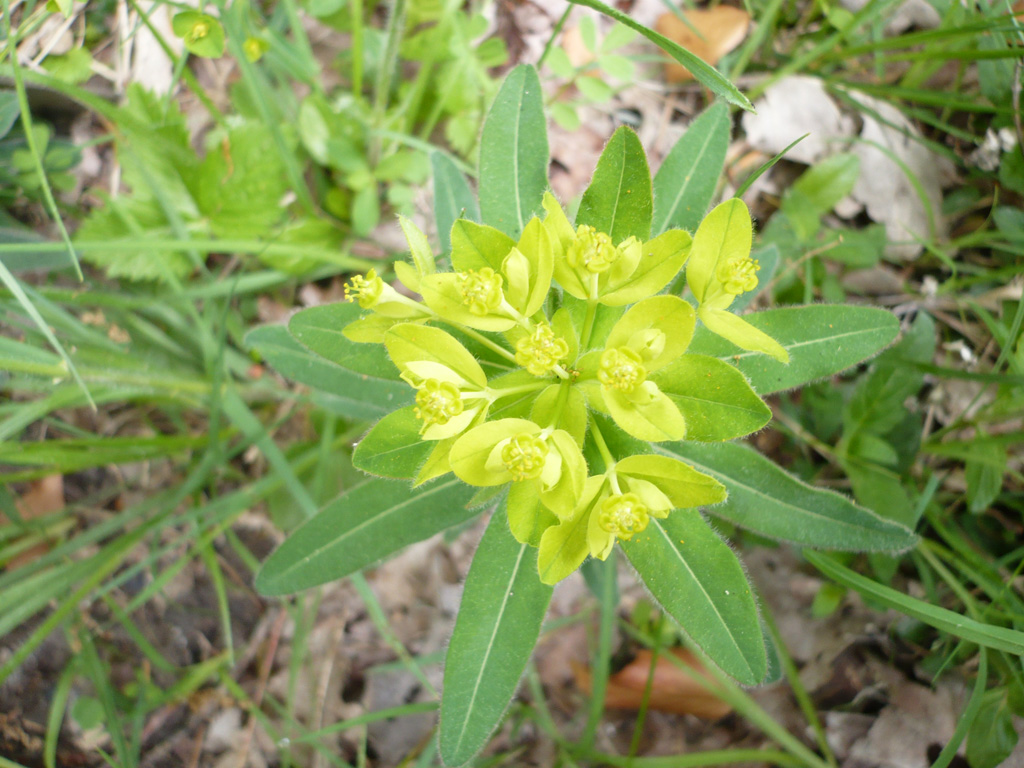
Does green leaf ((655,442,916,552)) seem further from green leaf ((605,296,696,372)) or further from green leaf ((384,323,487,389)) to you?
green leaf ((384,323,487,389))

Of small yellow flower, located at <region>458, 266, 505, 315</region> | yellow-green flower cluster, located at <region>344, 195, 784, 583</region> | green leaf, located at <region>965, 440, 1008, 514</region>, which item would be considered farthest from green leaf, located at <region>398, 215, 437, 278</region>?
green leaf, located at <region>965, 440, 1008, 514</region>

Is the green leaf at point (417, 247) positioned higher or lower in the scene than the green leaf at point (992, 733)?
higher

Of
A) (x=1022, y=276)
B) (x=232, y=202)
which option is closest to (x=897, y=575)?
(x=1022, y=276)

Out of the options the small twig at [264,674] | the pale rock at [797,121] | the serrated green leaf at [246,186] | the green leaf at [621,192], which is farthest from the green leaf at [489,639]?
the pale rock at [797,121]

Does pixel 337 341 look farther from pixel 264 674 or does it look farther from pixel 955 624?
pixel 264 674

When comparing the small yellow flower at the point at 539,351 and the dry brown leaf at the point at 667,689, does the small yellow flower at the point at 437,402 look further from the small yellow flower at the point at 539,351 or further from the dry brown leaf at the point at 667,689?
the dry brown leaf at the point at 667,689

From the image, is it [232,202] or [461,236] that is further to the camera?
[232,202]

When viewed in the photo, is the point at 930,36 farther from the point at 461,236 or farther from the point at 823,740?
the point at 823,740
